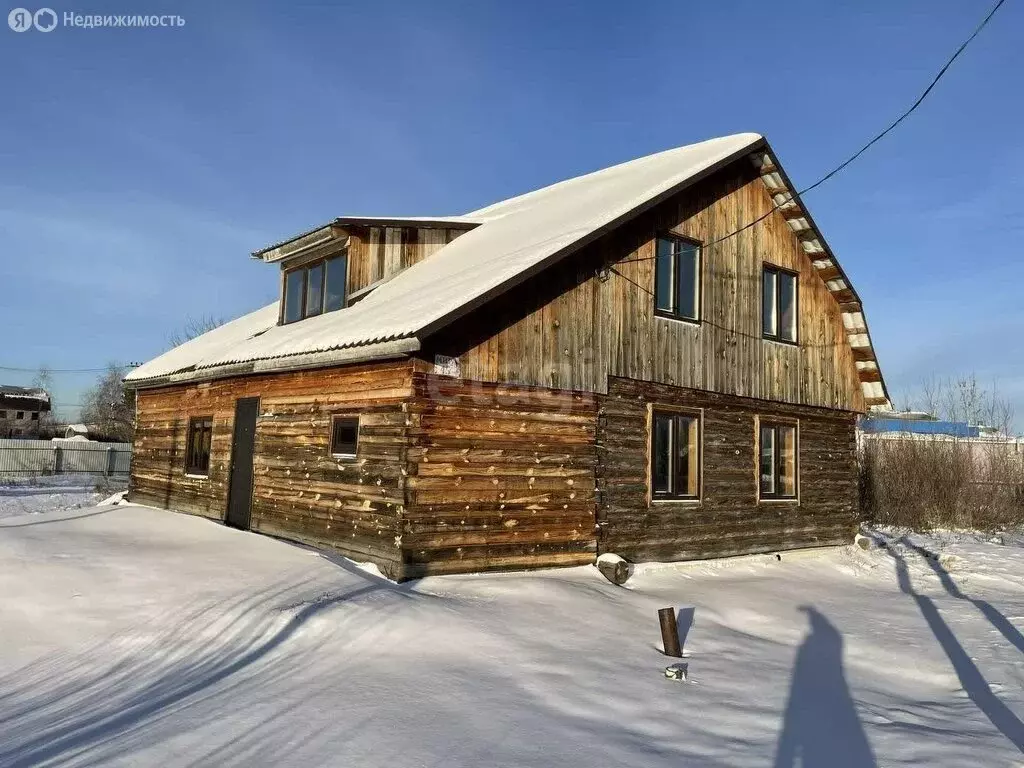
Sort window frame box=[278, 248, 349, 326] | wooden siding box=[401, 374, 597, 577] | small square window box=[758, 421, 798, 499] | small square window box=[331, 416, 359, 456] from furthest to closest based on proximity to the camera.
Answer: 1. small square window box=[758, 421, 798, 499]
2. window frame box=[278, 248, 349, 326]
3. small square window box=[331, 416, 359, 456]
4. wooden siding box=[401, 374, 597, 577]

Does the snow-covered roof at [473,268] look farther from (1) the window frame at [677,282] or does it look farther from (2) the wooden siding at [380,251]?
(1) the window frame at [677,282]

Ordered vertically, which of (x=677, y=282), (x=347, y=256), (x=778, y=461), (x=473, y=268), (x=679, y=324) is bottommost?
(x=778, y=461)

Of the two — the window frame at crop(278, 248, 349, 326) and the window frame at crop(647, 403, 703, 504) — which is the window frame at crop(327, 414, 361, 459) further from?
the window frame at crop(647, 403, 703, 504)

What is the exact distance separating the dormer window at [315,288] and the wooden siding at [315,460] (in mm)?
2123

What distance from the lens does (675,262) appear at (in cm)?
1396

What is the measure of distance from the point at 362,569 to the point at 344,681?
158 inches

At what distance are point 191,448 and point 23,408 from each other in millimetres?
81066

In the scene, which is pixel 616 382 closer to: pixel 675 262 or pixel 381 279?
pixel 675 262

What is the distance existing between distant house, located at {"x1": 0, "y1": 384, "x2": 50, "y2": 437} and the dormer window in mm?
70126

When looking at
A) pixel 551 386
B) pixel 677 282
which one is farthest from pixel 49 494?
pixel 677 282

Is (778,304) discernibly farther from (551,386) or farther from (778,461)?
(551,386)

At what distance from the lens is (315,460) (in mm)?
12297

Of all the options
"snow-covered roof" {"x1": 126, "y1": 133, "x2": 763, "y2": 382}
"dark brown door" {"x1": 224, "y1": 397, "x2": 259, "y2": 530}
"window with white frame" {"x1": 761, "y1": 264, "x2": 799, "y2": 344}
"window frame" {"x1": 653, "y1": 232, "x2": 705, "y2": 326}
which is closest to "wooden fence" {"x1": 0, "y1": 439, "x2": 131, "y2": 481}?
"snow-covered roof" {"x1": 126, "y1": 133, "x2": 763, "y2": 382}

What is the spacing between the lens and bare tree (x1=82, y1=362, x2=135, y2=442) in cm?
4950
